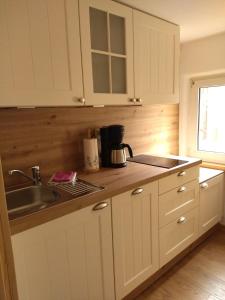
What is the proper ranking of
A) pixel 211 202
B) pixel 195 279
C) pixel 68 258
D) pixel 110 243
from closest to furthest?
pixel 68 258, pixel 110 243, pixel 195 279, pixel 211 202

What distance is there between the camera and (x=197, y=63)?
2.47m

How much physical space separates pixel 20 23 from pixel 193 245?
2.25 meters

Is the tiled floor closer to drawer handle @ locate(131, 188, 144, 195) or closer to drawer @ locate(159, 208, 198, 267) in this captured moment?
drawer @ locate(159, 208, 198, 267)

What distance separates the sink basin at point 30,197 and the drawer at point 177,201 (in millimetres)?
816

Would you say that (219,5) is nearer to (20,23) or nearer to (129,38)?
(129,38)

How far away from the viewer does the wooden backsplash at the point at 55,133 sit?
1484 millimetres

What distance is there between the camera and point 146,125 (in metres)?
2.38

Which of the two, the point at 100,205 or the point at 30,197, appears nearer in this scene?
the point at 100,205

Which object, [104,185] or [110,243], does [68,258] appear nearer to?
[110,243]

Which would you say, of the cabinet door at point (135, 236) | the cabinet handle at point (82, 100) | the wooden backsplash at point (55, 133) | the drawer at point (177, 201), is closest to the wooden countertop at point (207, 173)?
the drawer at point (177, 201)

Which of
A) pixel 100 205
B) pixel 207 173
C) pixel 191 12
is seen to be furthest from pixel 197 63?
pixel 100 205

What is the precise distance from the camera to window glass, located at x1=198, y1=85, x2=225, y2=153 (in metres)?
2.54

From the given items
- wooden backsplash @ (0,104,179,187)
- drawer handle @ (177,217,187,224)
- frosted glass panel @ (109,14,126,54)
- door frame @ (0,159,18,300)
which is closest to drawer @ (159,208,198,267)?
drawer handle @ (177,217,187,224)

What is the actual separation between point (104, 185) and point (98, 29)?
1.02m
